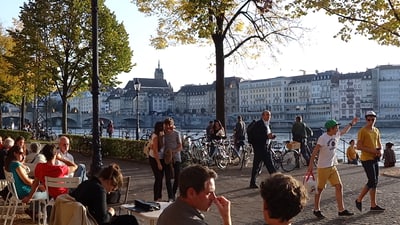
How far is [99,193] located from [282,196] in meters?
2.45

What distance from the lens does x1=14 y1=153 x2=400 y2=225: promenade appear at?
8.86m

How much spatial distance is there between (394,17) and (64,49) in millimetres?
19953

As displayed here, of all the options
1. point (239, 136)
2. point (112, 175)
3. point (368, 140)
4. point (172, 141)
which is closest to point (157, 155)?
point (172, 141)

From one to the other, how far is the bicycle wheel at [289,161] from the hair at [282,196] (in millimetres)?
13835

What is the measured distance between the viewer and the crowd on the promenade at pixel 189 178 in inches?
128

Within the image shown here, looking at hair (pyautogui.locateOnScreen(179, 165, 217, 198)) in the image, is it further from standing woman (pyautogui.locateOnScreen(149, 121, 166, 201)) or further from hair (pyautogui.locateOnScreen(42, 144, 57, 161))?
standing woman (pyautogui.locateOnScreen(149, 121, 166, 201))

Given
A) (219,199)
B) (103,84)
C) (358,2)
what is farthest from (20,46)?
(219,199)

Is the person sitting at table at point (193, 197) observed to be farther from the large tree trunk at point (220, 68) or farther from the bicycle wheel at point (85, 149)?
the bicycle wheel at point (85, 149)

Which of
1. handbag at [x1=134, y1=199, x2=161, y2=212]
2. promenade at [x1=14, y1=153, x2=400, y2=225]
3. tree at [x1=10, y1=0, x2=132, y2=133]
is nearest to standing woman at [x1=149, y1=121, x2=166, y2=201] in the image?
promenade at [x1=14, y1=153, x2=400, y2=225]

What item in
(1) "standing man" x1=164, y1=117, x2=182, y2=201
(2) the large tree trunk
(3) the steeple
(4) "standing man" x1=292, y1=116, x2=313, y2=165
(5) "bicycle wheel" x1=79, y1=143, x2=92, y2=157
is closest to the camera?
(1) "standing man" x1=164, y1=117, x2=182, y2=201

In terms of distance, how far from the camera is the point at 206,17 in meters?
18.4

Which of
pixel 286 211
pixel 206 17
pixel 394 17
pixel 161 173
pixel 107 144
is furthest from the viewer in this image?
pixel 107 144

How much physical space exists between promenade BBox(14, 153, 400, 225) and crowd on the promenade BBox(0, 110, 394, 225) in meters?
0.28

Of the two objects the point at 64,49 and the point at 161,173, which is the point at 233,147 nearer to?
the point at 161,173
